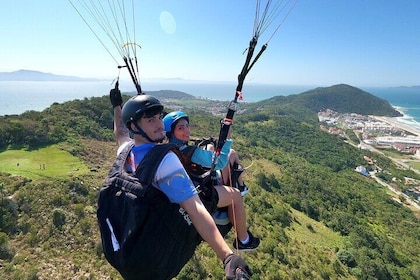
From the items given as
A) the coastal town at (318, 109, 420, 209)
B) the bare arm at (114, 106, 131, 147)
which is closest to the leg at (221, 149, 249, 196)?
the bare arm at (114, 106, 131, 147)

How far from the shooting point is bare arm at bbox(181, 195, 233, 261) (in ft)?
6.10

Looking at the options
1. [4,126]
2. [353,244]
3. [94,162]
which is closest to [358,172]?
[353,244]

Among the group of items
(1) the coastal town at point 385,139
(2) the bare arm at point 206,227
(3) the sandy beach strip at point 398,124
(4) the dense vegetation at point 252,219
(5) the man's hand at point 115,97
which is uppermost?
(5) the man's hand at point 115,97

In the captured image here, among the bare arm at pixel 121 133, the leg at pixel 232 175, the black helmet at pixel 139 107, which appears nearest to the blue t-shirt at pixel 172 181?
the black helmet at pixel 139 107

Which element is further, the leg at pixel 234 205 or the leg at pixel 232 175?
the leg at pixel 232 175

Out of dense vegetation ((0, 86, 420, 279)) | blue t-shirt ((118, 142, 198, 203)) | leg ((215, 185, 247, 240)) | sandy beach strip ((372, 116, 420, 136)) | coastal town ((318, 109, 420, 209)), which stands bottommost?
coastal town ((318, 109, 420, 209))

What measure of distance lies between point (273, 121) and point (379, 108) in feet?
363

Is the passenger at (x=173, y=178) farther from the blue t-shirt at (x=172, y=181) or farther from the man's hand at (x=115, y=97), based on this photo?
the man's hand at (x=115, y=97)

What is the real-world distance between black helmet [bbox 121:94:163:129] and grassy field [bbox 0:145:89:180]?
56.1 feet

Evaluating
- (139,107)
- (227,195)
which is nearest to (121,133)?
(139,107)

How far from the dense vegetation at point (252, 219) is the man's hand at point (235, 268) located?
1080cm

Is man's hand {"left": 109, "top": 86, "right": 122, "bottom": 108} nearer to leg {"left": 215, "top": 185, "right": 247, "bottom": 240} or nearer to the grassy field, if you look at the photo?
leg {"left": 215, "top": 185, "right": 247, "bottom": 240}

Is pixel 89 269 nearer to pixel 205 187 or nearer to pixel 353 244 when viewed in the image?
pixel 205 187

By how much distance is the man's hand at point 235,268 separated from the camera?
1.72 meters
